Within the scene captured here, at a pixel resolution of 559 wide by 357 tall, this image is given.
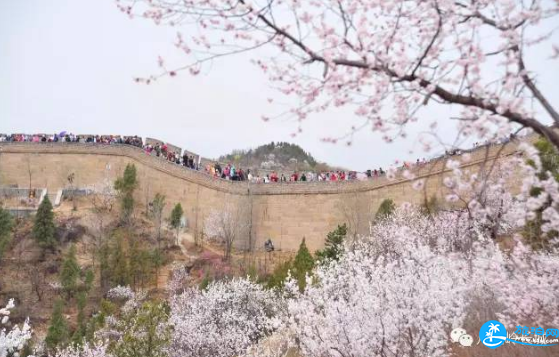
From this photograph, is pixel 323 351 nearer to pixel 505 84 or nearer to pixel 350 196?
pixel 505 84

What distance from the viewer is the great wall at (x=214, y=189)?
30.1 meters

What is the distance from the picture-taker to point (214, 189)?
3272cm

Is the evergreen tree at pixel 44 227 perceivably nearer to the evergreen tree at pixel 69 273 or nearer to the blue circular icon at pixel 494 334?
the evergreen tree at pixel 69 273

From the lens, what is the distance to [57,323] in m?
24.6

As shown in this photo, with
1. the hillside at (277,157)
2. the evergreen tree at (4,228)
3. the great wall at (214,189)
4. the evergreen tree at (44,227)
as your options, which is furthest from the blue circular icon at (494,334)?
the hillside at (277,157)

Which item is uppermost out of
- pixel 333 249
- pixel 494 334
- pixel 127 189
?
pixel 127 189

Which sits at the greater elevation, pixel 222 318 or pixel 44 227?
pixel 44 227

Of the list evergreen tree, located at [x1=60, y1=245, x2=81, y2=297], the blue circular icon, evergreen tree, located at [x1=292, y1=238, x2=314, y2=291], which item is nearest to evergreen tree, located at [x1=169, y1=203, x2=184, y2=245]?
evergreen tree, located at [x1=60, y1=245, x2=81, y2=297]

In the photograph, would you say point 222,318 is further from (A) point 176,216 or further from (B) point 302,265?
(A) point 176,216

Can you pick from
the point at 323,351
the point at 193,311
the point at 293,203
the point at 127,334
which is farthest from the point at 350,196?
the point at 323,351

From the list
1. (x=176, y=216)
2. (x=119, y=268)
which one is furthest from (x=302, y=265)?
(x=176, y=216)

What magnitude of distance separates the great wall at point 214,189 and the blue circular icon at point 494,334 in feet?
54.8

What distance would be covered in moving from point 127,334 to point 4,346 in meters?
3.44

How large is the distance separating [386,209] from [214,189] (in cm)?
949
